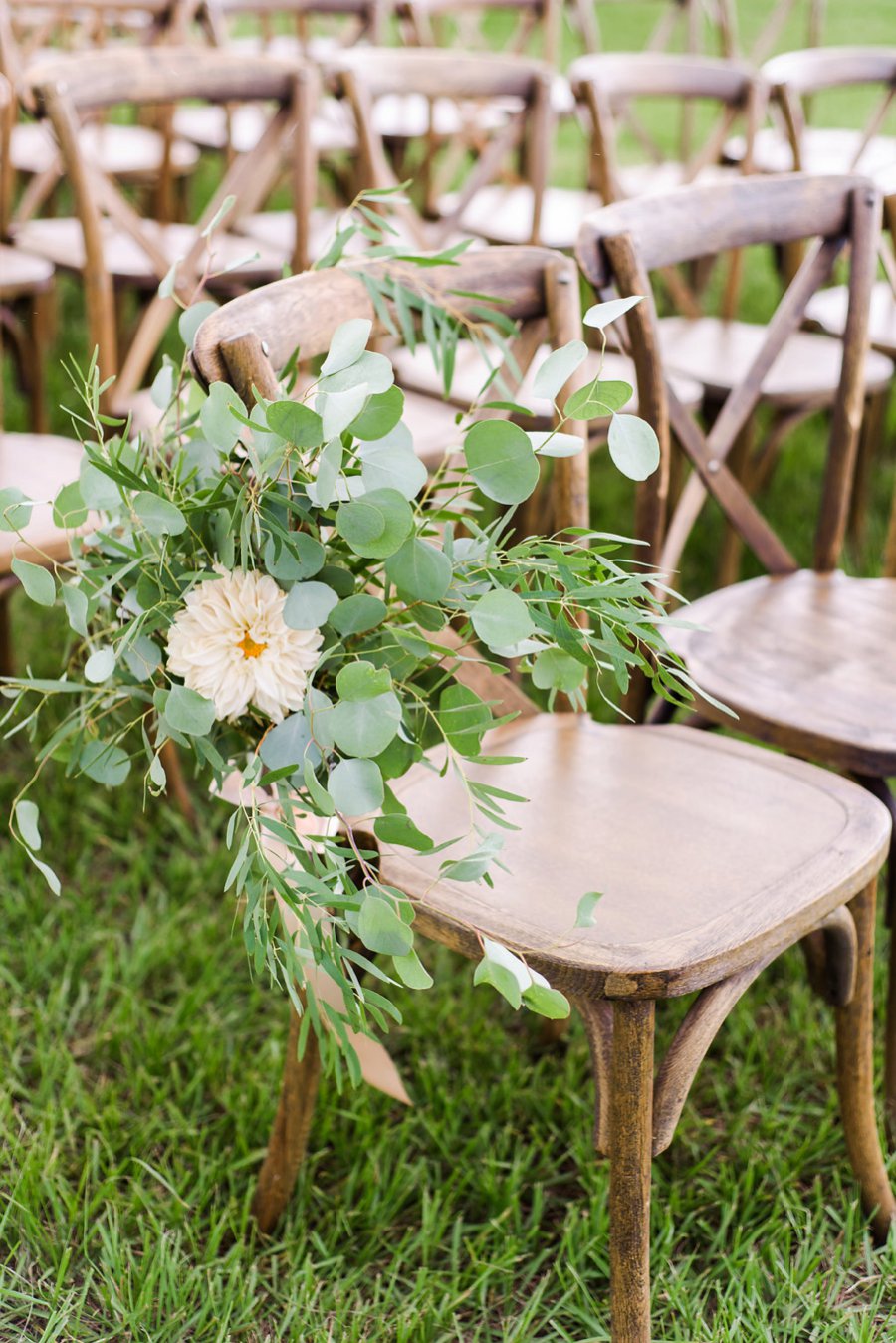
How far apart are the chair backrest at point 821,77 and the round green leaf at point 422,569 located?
6.47 ft

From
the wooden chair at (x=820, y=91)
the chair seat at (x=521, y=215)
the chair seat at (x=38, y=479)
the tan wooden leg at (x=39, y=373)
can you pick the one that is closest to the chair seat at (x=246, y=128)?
the chair seat at (x=521, y=215)

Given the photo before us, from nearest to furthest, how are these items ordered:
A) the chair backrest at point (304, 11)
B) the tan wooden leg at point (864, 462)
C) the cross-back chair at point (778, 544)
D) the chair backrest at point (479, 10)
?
the cross-back chair at point (778, 544), the tan wooden leg at point (864, 462), the chair backrest at point (304, 11), the chair backrest at point (479, 10)

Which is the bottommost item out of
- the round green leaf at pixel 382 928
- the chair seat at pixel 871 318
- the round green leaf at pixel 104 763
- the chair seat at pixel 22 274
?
the round green leaf at pixel 382 928

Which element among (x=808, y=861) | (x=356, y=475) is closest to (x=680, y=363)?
(x=808, y=861)

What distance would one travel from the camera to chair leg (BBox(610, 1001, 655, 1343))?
3.43 ft

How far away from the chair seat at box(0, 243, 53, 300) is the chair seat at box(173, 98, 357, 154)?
949 mm

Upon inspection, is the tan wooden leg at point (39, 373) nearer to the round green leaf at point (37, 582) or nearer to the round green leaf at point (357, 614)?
the round green leaf at point (37, 582)

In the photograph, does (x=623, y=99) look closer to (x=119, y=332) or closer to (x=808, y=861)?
(x=119, y=332)

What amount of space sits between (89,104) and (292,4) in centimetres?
132

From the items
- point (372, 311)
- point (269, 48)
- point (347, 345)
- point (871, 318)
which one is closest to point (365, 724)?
point (347, 345)

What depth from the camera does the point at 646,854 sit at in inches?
46.2

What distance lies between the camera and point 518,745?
1354 millimetres

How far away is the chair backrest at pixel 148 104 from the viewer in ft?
6.31

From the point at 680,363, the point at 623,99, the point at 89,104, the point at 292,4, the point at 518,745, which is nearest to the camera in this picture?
the point at 518,745
